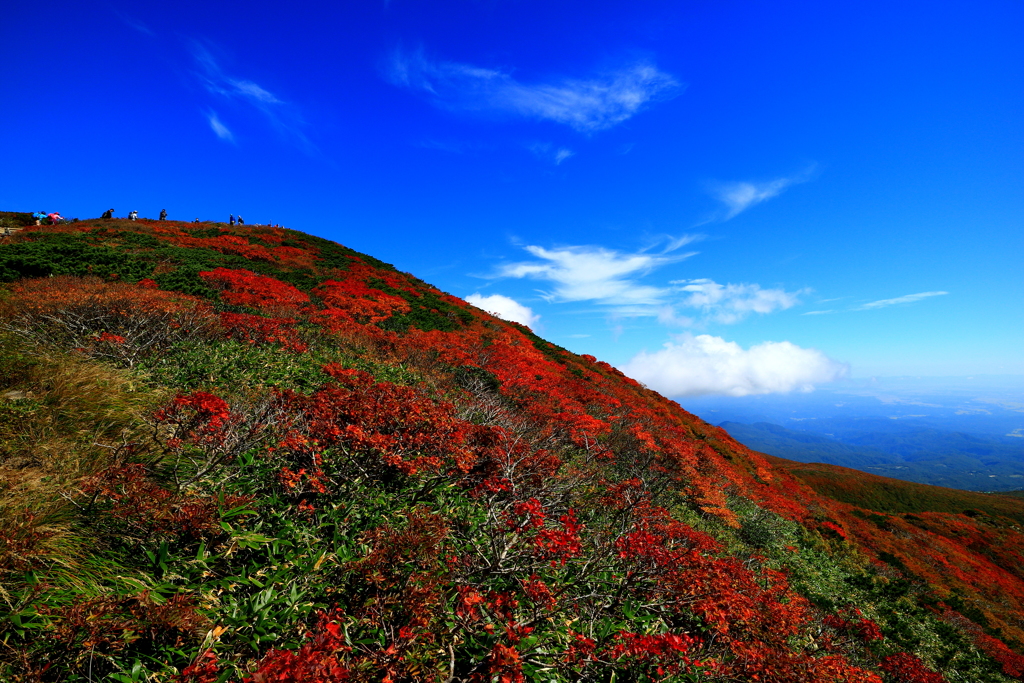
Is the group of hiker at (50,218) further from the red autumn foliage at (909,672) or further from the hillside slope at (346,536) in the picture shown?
the red autumn foliage at (909,672)

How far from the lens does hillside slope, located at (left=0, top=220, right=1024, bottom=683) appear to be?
133 inches

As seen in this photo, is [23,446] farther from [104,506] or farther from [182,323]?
[182,323]

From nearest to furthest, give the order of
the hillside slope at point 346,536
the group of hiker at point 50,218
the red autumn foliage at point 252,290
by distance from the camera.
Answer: the hillside slope at point 346,536 < the red autumn foliage at point 252,290 < the group of hiker at point 50,218

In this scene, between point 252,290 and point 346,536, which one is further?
point 252,290

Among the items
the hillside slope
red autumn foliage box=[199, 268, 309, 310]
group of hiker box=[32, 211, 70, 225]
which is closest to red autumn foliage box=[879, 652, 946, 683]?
the hillside slope

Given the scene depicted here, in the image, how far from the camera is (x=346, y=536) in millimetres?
5059

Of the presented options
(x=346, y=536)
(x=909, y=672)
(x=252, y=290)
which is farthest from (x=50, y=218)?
(x=909, y=672)

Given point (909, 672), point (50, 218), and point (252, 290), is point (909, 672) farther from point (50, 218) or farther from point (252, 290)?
point (50, 218)

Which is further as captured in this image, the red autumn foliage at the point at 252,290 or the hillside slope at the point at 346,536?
the red autumn foliage at the point at 252,290

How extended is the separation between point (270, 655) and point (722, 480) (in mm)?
18560

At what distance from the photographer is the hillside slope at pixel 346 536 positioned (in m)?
3.38

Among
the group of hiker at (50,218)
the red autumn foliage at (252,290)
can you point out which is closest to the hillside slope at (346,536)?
the red autumn foliage at (252,290)

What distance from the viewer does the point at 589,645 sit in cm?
438

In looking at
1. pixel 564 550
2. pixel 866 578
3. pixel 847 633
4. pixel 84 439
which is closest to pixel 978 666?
pixel 866 578
